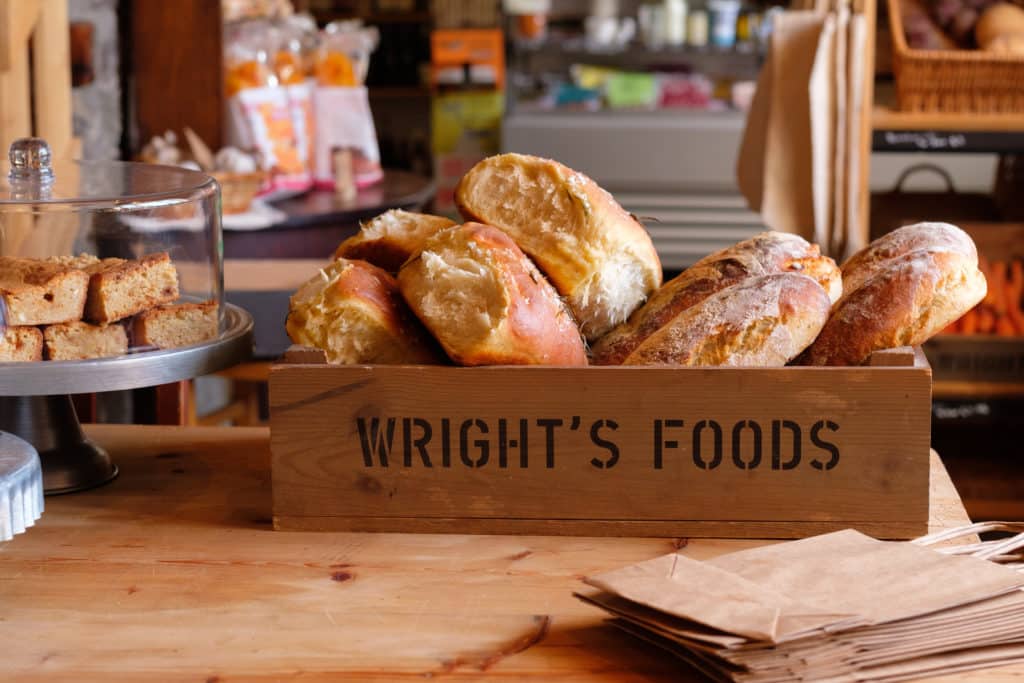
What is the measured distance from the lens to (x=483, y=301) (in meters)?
1.08

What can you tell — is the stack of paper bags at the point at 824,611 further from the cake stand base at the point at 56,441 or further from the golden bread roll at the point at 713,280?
the cake stand base at the point at 56,441

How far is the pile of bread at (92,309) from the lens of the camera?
122cm

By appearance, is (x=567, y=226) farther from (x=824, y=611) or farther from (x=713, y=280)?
(x=824, y=611)

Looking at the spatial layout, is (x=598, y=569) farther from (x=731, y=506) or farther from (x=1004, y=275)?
(x=1004, y=275)

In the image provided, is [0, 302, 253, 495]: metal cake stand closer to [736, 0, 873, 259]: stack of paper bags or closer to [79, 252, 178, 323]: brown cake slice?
[79, 252, 178, 323]: brown cake slice

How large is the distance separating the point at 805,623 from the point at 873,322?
0.37 meters

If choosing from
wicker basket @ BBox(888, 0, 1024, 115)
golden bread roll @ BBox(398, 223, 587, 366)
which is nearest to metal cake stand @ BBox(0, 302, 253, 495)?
golden bread roll @ BBox(398, 223, 587, 366)

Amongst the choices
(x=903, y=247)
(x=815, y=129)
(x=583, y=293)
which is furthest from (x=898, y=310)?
(x=815, y=129)

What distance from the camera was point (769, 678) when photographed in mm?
826

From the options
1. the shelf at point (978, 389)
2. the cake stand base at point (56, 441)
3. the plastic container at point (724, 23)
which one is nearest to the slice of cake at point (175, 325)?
the cake stand base at point (56, 441)

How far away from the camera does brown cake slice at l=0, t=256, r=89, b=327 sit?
1.22 m

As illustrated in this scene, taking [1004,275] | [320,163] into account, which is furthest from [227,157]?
[1004,275]

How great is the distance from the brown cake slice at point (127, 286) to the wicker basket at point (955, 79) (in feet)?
6.77

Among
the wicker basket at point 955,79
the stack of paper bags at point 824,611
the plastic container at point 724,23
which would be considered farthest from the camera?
the plastic container at point 724,23
